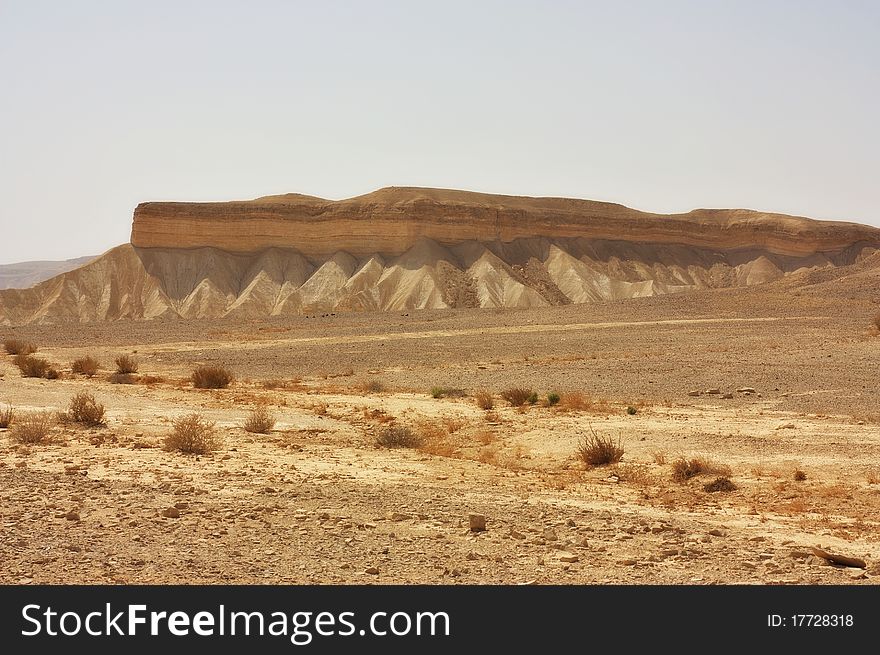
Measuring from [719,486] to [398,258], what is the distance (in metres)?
69.2

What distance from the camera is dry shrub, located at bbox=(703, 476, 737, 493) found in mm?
11078

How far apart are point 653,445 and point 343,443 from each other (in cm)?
467

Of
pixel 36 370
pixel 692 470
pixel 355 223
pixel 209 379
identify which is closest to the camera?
pixel 692 470

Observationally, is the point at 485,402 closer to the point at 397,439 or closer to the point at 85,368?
the point at 397,439

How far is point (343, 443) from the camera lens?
1449 cm

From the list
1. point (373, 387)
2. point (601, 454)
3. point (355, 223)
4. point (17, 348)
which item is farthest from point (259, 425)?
point (355, 223)

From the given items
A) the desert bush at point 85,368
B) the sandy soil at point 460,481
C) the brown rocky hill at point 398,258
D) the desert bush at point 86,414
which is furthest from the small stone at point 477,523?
the brown rocky hill at point 398,258

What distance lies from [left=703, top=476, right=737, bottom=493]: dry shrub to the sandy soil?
0.35 feet

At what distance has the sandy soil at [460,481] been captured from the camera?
7227mm

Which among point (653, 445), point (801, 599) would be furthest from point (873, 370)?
point (801, 599)

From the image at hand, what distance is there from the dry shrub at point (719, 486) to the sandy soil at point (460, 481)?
0.11 metres

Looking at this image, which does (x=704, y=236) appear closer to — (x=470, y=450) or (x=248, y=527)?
(x=470, y=450)

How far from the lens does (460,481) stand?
11.0 meters

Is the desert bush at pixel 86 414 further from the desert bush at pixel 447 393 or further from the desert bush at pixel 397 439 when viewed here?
the desert bush at pixel 447 393
